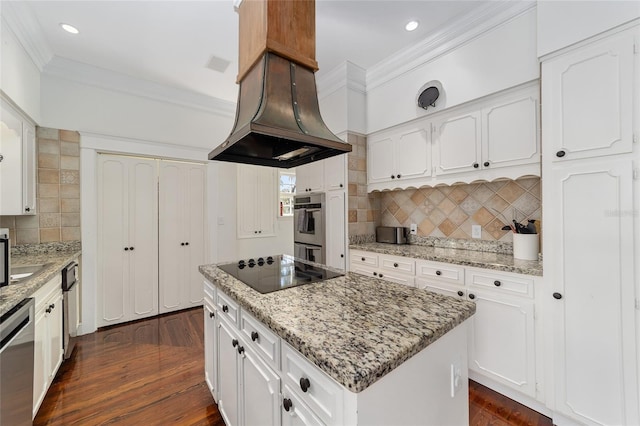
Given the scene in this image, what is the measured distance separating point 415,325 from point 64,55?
3.87 m

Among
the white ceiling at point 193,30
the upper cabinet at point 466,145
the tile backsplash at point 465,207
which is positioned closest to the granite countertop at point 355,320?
the upper cabinet at point 466,145

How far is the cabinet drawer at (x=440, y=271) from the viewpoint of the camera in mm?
2012

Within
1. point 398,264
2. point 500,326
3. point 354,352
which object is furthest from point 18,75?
point 500,326

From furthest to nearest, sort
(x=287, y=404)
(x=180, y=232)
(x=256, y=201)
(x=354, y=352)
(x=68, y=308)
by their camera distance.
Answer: (x=256, y=201) → (x=180, y=232) → (x=68, y=308) → (x=287, y=404) → (x=354, y=352)

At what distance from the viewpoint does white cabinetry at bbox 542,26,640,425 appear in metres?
1.36

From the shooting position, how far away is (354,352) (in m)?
0.74

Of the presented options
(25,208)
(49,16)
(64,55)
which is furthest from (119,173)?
(49,16)

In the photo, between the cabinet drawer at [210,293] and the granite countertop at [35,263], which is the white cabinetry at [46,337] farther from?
the cabinet drawer at [210,293]

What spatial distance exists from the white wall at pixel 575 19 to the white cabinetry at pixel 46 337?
3.45 metres

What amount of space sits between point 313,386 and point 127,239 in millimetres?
3261

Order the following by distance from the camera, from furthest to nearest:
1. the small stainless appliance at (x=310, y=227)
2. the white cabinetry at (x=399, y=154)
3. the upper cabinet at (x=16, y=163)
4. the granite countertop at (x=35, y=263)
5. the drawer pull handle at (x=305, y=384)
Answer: the small stainless appliance at (x=310, y=227) < the white cabinetry at (x=399, y=154) < the upper cabinet at (x=16, y=163) < the granite countertop at (x=35, y=263) < the drawer pull handle at (x=305, y=384)

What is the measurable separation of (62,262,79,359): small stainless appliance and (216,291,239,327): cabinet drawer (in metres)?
1.55

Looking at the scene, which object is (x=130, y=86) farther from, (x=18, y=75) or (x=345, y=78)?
(x=345, y=78)

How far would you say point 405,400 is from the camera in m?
0.83
